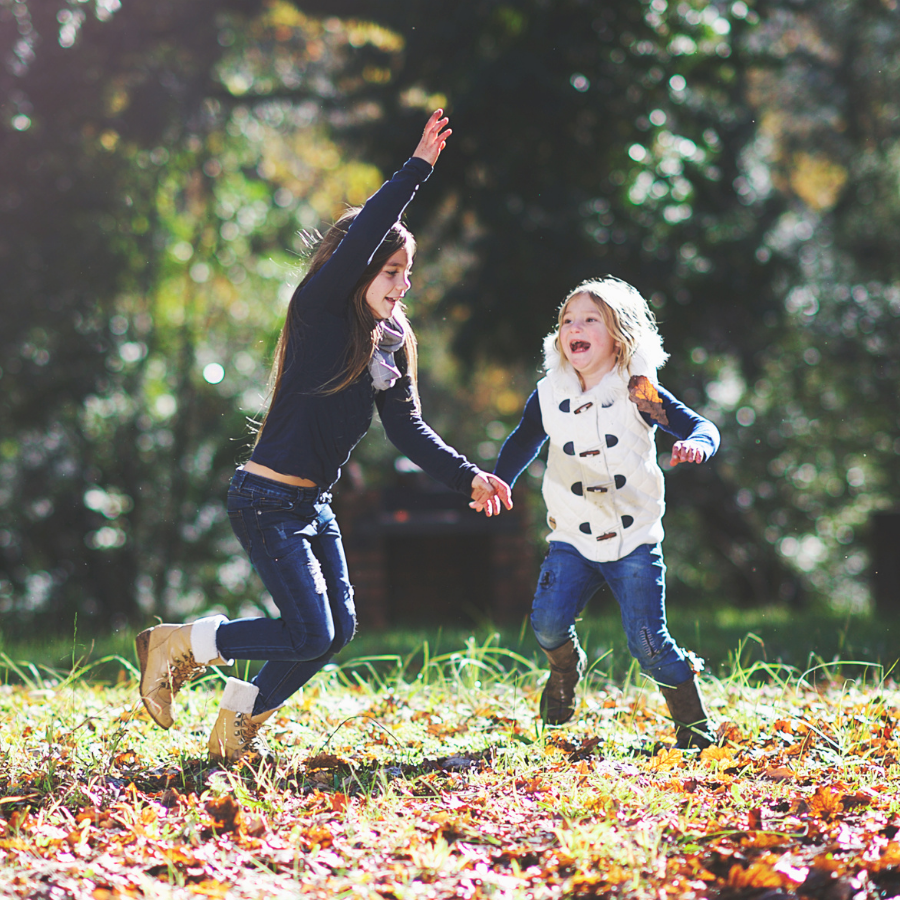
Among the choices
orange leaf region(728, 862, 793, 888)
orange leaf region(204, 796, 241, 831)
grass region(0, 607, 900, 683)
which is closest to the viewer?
orange leaf region(728, 862, 793, 888)

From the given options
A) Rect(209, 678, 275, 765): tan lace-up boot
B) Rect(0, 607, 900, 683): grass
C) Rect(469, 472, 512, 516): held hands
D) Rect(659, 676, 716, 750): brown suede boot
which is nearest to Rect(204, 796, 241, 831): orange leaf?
Rect(209, 678, 275, 765): tan lace-up boot

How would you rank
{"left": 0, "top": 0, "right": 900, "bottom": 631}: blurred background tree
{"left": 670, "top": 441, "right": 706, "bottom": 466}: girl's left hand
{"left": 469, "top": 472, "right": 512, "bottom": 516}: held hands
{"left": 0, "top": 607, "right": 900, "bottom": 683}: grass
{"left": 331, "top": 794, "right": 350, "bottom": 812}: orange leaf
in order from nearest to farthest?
{"left": 331, "top": 794, "right": 350, "bottom": 812}: orange leaf, {"left": 670, "top": 441, "right": 706, "bottom": 466}: girl's left hand, {"left": 469, "top": 472, "right": 512, "bottom": 516}: held hands, {"left": 0, "top": 607, "right": 900, "bottom": 683}: grass, {"left": 0, "top": 0, "right": 900, "bottom": 631}: blurred background tree

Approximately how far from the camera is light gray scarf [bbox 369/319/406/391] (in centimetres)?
307

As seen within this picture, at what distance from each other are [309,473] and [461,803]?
44.4 inches

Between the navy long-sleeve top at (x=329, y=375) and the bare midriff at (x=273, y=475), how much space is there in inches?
0.6

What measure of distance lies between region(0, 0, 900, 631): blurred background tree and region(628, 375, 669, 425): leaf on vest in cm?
429

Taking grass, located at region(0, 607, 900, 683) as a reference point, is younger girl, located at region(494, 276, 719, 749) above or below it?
above

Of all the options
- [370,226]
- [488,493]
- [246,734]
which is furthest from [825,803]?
[370,226]

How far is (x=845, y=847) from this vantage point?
2197 millimetres

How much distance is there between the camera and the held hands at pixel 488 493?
9.98 ft

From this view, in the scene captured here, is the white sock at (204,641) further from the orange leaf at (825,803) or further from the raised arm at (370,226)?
the orange leaf at (825,803)

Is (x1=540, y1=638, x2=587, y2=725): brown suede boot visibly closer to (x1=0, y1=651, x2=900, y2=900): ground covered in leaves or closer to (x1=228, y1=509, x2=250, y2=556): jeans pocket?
(x1=0, y1=651, x2=900, y2=900): ground covered in leaves

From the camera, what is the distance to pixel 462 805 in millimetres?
2633

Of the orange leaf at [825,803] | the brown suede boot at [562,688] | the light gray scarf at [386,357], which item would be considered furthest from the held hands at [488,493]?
the orange leaf at [825,803]
